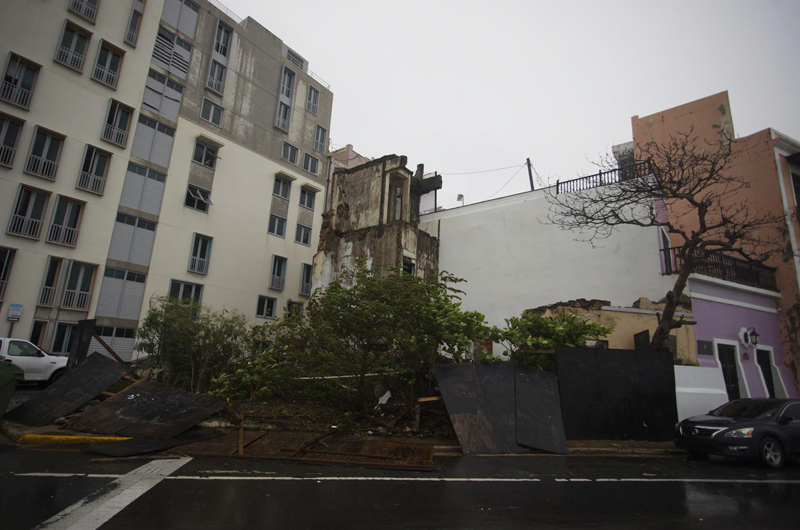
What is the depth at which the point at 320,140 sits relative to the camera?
33.1 meters

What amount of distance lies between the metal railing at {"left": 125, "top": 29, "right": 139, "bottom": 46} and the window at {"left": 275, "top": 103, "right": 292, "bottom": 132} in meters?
9.02

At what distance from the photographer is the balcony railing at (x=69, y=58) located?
20.5 meters

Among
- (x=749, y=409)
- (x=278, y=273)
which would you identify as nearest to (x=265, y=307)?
(x=278, y=273)

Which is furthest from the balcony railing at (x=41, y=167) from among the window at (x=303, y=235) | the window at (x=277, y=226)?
the window at (x=303, y=235)

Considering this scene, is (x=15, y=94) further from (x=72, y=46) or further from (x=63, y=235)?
(x=63, y=235)

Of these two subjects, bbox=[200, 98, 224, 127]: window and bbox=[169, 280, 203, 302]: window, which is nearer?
bbox=[169, 280, 203, 302]: window

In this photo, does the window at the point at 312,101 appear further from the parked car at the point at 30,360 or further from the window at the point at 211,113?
the parked car at the point at 30,360

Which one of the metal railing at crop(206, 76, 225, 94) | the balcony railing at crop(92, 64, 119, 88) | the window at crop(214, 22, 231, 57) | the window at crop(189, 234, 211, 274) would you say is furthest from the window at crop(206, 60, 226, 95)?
the window at crop(189, 234, 211, 274)

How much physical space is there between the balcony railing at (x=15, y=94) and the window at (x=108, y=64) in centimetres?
308

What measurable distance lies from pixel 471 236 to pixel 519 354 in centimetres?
1211

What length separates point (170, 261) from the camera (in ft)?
76.0

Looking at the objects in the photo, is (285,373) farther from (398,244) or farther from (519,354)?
(398,244)

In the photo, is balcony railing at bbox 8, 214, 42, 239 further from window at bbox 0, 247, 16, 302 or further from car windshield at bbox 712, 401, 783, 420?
car windshield at bbox 712, 401, 783, 420

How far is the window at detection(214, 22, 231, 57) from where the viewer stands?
27.3 metres
